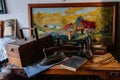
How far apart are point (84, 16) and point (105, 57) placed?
0.50 meters

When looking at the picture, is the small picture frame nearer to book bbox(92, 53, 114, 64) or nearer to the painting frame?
the painting frame

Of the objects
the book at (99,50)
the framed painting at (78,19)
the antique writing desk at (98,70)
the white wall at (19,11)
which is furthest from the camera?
the white wall at (19,11)

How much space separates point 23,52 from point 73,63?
0.42 meters

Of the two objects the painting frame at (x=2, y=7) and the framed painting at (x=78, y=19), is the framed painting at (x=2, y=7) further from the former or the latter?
the framed painting at (x=78, y=19)

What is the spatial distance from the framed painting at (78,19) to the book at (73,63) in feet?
1.23

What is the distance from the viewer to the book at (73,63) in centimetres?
150

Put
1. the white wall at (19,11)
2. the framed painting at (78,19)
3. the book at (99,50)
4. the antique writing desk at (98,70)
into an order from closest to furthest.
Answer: the antique writing desk at (98,70) → the book at (99,50) → the framed painting at (78,19) → the white wall at (19,11)

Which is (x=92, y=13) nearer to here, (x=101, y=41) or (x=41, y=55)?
(x=101, y=41)

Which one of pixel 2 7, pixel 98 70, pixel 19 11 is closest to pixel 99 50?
pixel 98 70

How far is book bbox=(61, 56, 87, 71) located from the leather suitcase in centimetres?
28

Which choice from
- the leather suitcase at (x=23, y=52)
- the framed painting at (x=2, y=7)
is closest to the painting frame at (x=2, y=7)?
the framed painting at (x=2, y=7)

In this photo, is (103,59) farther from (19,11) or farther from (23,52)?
(19,11)

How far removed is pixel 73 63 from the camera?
5.11 ft

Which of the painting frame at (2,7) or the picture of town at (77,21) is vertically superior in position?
the painting frame at (2,7)
